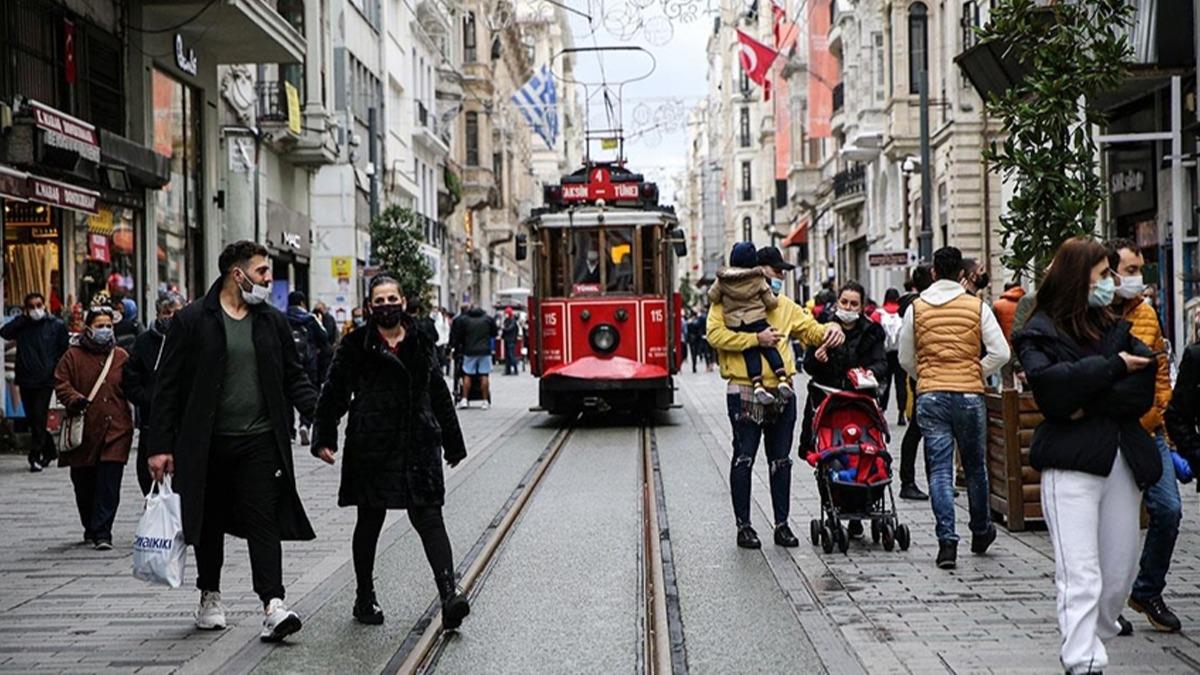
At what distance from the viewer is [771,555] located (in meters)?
10.7

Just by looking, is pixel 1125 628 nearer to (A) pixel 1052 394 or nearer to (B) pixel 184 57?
(A) pixel 1052 394

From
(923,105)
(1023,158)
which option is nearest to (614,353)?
(923,105)

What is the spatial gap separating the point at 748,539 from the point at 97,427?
4.48 meters

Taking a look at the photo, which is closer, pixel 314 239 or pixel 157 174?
pixel 157 174

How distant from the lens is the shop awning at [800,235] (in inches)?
2729

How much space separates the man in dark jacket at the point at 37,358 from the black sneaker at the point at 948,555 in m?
11.1

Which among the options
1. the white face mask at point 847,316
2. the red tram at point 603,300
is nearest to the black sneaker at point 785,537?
the white face mask at point 847,316

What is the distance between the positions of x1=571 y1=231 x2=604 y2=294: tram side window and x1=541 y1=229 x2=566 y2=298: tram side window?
0.51ft

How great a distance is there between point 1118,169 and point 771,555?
15.7 meters

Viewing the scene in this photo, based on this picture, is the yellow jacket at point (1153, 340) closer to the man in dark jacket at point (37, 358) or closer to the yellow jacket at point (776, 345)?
the yellow jacket at point (776, 345)

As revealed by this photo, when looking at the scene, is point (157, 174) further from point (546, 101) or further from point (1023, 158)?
point (546, 101)

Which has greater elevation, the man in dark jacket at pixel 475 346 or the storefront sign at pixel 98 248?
the storefront sign at pixel 98 248

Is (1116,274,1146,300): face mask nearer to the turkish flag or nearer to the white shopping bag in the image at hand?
the white shopping bag

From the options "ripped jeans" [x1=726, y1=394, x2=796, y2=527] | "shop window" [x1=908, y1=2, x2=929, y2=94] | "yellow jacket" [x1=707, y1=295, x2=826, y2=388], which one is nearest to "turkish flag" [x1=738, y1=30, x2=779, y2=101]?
"shop window" [x1=908, y1=2, x2=929, y2=94]
